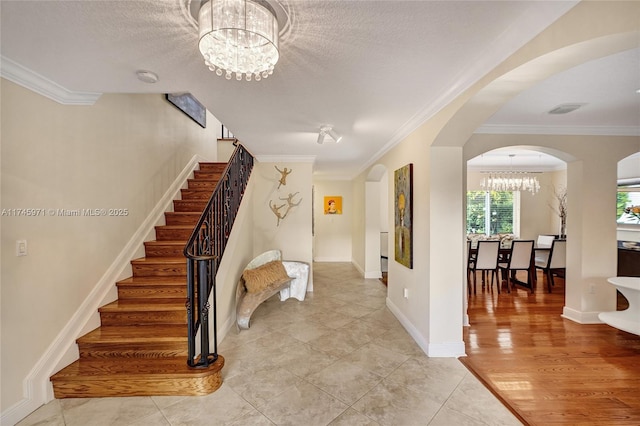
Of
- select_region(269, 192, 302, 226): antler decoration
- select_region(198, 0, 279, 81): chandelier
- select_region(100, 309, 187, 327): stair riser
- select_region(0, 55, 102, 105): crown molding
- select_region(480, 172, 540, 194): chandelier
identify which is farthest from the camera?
select_region(480, 172, 540, 194): chandelier

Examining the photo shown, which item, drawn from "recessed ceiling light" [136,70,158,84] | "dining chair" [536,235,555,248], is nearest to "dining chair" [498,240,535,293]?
"dining chair" [536,235,555,248]

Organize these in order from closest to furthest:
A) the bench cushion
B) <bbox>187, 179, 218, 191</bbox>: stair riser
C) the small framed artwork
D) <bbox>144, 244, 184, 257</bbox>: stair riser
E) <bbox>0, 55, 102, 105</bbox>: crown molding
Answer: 1. <bbox>0, 55, 102, 105</bbox>: crown molding
2. <bbox>144, 244, 184, 257</bbox>: stair riser
3. the bench cushion
4. <bbox>187, 179, 218, 191</bbox>: stair riser
5. the small framed artwork

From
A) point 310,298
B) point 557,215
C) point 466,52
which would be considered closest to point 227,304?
point 310,298

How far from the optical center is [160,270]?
3100mm

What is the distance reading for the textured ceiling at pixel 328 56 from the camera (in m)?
1.32

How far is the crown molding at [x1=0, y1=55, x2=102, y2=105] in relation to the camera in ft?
6.00

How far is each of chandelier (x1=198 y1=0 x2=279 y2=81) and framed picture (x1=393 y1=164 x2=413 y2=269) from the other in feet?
7.51

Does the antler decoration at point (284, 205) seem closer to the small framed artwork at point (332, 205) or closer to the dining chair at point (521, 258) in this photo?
the small framed artwork at point (332, 205)

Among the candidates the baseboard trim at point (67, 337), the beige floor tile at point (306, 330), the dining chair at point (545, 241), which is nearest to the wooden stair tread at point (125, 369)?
the baseboard trim at point (67, 337)

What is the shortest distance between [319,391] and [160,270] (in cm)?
226

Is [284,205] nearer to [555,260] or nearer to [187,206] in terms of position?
[187,206]

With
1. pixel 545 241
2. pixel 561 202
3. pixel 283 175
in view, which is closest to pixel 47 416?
pixel 283 175

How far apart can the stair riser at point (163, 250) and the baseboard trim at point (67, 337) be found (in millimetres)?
126

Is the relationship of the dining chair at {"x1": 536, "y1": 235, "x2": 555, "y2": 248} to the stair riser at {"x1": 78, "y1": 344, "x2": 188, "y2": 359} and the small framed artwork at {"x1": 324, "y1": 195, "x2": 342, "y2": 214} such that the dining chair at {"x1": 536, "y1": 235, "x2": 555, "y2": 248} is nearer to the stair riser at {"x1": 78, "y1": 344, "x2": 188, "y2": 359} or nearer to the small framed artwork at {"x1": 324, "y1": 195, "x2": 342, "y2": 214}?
the small framed artwork at {"x1": 324, "y1": 195, "x2": 342, "y2": 214}
